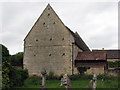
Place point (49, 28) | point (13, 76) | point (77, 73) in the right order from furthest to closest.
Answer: point (49, 28), point (77, 73), point (13, 76)

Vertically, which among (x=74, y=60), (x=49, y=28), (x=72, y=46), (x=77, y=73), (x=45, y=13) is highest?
(x=45, y=13)

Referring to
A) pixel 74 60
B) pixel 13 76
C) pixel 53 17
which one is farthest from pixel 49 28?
pixel 13 76

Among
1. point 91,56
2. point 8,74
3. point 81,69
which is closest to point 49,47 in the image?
point 81,69

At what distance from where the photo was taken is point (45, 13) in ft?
139

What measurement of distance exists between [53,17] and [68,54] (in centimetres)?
842

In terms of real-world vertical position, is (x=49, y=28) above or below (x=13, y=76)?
above

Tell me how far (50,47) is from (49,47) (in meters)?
0.21

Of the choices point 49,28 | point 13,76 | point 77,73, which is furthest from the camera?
point 49,28

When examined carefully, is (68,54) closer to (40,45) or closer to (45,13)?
(40,45)

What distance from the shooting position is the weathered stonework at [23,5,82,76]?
132 feet

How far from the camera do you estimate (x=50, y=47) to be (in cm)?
4138

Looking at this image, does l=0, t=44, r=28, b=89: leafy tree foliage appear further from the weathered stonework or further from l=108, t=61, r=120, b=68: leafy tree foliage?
l=108, t=61, r=120, b=68: leafy tree foliage

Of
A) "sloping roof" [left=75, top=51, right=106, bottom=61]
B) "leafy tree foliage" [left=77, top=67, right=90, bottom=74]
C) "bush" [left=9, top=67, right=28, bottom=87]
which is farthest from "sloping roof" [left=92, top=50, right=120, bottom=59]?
"bush" [left=9, top=67, right=28, bottom=87]

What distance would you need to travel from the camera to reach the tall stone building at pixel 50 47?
40094mm
